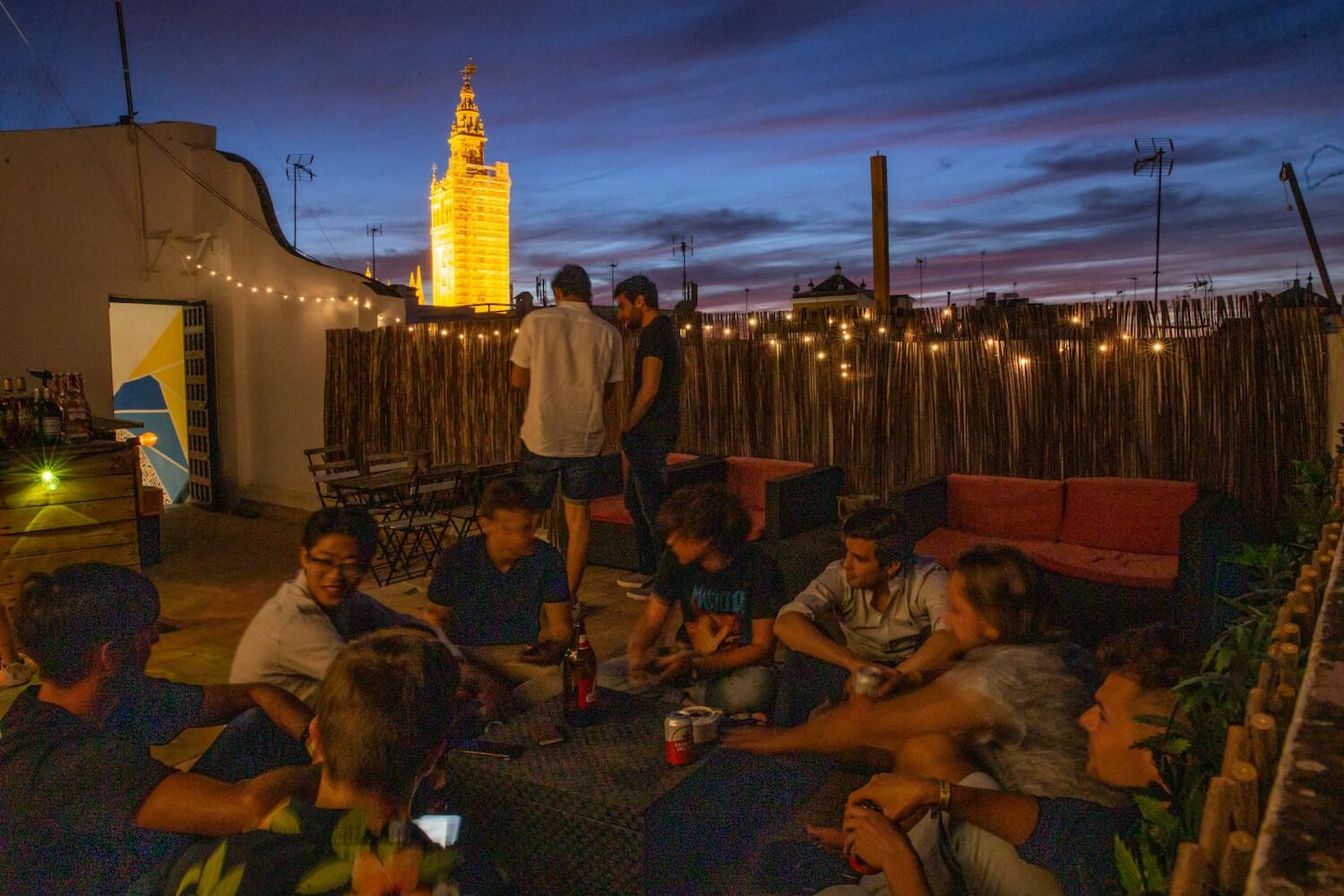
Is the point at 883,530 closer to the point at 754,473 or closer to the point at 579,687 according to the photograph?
the point at 579,687

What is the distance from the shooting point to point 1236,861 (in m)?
0.88

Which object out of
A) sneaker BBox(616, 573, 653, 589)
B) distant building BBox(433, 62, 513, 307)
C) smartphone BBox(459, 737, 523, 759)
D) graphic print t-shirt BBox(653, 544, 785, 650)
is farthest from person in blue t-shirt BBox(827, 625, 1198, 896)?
distant building BBox(433, 62, 513, 307)

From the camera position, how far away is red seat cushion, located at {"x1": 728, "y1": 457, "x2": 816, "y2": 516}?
6344 millimetres

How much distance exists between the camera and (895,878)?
5.68ft

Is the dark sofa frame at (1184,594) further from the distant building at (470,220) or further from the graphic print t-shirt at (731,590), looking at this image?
the distant building at (470,220)

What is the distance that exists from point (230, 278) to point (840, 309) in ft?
22.3

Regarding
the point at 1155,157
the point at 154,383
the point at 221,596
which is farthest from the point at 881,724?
the point at 1155,157

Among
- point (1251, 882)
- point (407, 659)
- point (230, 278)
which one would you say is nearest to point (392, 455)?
point (230, 278)

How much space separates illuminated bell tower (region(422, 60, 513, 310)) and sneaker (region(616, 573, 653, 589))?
24.5m

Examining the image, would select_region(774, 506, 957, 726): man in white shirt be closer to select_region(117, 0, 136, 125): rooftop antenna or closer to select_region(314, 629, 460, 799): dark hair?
select_region(314, 629, 460, 799): dark hair

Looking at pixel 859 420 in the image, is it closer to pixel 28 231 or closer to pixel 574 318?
pixel 574 318

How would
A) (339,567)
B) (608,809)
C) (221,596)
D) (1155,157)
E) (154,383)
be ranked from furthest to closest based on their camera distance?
(1155,157) → (154,383) → (221,596) → (339,567) → (608,809)

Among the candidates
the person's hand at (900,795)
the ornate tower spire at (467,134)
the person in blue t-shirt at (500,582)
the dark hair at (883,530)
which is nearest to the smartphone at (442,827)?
the person's hand at (900,795)

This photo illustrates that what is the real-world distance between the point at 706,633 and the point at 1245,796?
7.40ft
